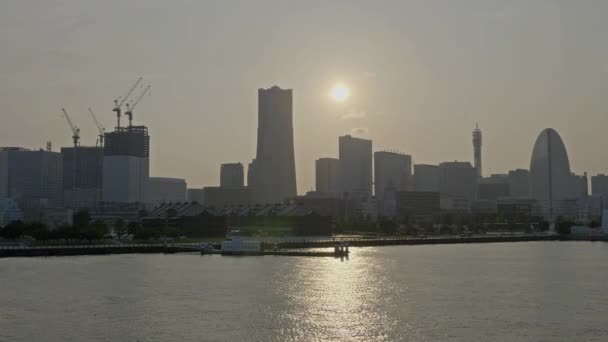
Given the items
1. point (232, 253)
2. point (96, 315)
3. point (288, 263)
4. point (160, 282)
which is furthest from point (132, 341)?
point (232, 253)

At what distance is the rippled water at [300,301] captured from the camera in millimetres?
50719

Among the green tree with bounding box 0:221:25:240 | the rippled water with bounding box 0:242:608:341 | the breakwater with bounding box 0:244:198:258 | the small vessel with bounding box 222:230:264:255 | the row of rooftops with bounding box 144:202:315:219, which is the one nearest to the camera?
the rippled water with bounding box 0:242:608:341

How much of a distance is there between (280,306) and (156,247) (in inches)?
2885

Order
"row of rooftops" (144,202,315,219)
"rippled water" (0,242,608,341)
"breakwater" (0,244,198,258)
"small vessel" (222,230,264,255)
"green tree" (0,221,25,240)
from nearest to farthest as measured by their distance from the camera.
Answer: "rippled water" (0,242,608,341) < "breakwater" (0,244,198,258) < "small vessel" (222,230,264,255) < "green tree" (0,221,25,240) < "row of rooftops" (144,202,315,219)

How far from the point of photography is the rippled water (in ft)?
166

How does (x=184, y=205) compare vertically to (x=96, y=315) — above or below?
above

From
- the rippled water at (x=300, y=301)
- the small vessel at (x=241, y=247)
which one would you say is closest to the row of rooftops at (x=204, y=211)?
the small vessel at (x=241, y=247)

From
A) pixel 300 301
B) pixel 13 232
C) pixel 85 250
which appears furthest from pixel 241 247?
pixel 300 301

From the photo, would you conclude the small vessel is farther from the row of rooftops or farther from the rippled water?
the row of rooftops

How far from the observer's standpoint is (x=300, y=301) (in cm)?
6462

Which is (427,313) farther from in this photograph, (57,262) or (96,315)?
(57,262)

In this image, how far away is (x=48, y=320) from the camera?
5475 centimetres

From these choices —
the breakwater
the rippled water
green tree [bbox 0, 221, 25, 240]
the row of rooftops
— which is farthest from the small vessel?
the row of rooftops

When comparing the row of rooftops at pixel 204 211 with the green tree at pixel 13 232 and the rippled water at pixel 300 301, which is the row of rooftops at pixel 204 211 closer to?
the green tree at pixel 13 232
